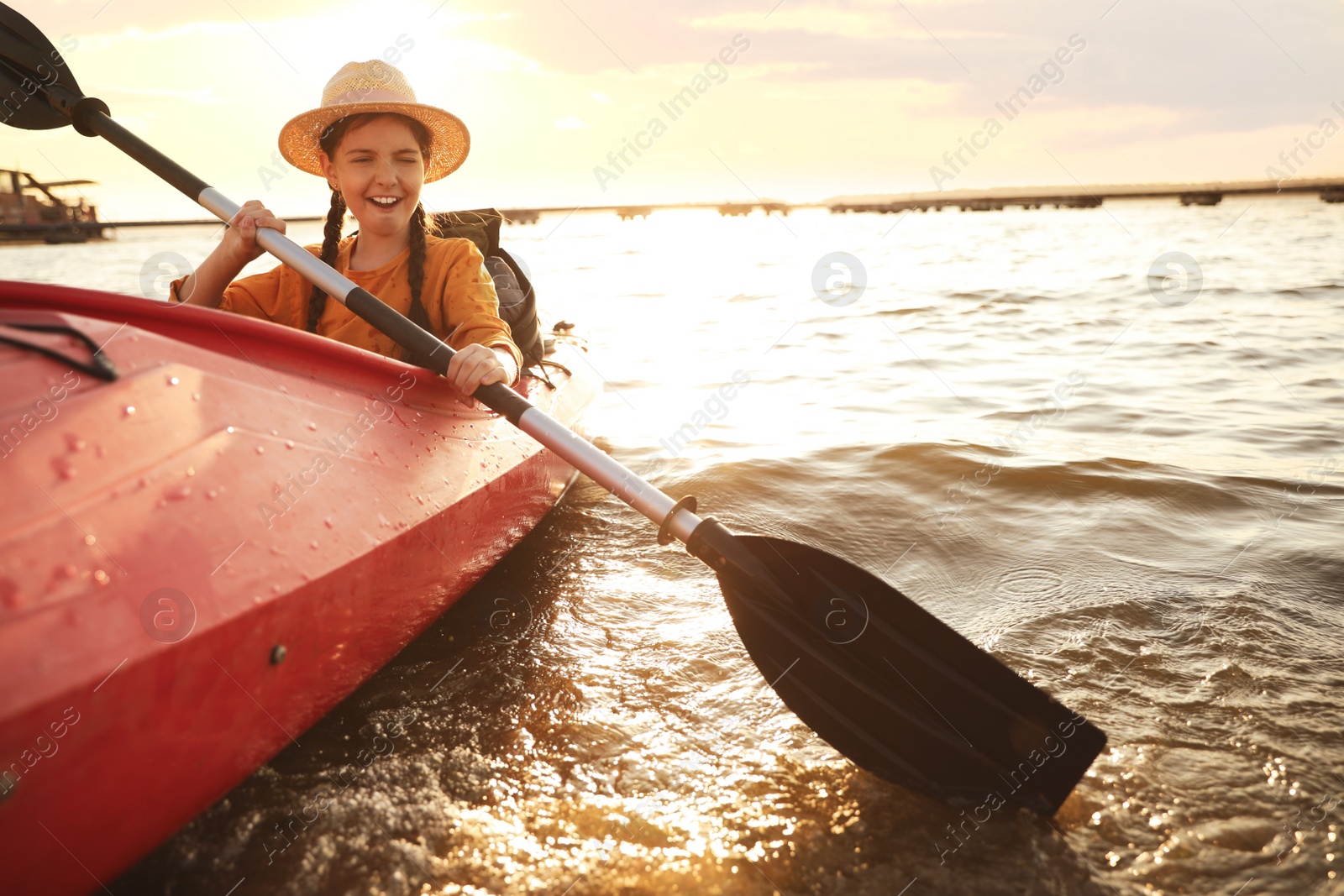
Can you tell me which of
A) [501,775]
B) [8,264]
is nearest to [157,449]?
[501,775]

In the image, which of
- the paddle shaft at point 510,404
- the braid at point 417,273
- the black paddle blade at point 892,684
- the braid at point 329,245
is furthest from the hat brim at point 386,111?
the black paddle blade at point 892,684

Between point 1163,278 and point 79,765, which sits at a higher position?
point 1163,278

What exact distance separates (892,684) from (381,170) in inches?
89.1

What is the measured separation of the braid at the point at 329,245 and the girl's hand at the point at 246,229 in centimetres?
24

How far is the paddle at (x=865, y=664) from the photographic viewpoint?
1.79 m

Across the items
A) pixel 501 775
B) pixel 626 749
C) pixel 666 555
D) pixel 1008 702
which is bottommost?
pixel 501 775

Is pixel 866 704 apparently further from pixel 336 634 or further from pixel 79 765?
pixel 79 765

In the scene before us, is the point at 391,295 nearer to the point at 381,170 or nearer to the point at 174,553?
the point at 381,170

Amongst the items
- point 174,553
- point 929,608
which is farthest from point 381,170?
point 929,608

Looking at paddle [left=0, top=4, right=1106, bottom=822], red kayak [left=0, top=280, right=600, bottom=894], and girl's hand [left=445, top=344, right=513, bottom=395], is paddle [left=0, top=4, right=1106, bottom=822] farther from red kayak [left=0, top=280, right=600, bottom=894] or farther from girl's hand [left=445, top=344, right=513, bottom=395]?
red kayak [left=0, top=280, right=600, bottom=894]

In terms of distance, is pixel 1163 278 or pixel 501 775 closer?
pixel 501 775

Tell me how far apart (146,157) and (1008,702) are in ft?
10.6

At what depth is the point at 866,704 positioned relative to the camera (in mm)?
1913

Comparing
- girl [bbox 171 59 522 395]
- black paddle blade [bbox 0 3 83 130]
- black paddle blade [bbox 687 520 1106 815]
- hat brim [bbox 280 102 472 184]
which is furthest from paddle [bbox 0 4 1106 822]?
black paddle blade [bbox 0 3 83 130]
